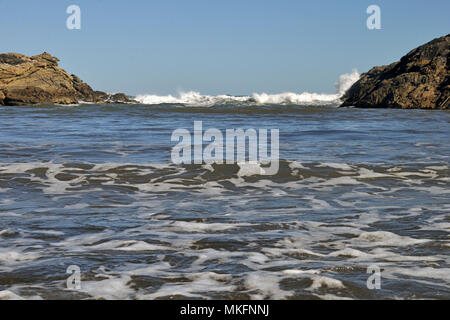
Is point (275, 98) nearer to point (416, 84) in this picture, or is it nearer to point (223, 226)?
point (416, 84)

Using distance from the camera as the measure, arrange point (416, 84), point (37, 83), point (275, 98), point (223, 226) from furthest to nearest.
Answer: point (275, 98), point (37, 83), point (416, 84), point (223, 226)

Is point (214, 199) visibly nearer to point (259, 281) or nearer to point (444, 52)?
point (259, 281)

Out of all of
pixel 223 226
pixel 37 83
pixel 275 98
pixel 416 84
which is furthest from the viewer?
pixel 275 98

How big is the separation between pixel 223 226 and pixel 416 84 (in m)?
21.0

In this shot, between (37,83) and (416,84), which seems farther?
(37,83)

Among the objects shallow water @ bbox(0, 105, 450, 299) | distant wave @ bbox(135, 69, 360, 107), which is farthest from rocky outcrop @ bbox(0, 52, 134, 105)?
shallow water @ bbox(0, 105, 450, 299)

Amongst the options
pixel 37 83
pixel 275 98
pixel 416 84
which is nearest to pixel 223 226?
pixel 416 84

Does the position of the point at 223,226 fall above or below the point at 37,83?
below

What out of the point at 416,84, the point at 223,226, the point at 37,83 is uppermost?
the point at 37,83

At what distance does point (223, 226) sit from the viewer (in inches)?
143

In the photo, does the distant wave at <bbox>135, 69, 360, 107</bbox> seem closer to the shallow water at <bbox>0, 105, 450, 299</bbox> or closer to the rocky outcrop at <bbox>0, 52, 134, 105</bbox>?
the rocky outcrop at <bbox>0, 52, 134, 105</bbox>

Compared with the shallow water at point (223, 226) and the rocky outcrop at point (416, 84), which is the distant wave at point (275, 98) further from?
the shallow water at point (223, 226)
